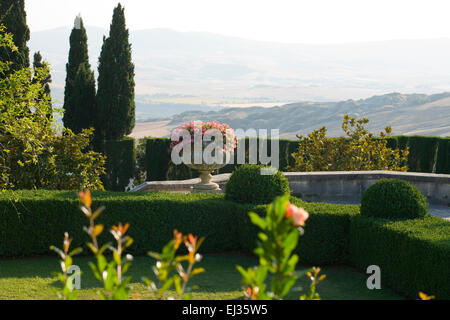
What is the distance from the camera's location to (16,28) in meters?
16.1

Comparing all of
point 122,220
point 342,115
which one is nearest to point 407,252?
point 122,220

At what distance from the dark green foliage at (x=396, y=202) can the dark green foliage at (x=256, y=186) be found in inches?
69.0

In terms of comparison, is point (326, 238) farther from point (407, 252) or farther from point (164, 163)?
point (164, 163)

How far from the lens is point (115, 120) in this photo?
1809 cm

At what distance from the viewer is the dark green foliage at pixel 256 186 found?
9492 millimetres

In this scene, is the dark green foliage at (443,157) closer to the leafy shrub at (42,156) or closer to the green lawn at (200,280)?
the green lawn at (200,280)

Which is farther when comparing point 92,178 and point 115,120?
point 115,120

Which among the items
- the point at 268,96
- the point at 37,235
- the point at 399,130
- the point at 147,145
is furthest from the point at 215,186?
the point at 268,96

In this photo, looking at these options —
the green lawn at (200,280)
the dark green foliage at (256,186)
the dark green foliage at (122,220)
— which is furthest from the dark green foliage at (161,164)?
the green lawn at (200,280)

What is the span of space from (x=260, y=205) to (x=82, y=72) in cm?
1119

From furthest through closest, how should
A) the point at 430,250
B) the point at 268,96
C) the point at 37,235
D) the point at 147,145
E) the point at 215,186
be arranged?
the point at 268,96 < the point at 147,145 < the point at 215,186 < the point at 37,235 < the point at 430,250

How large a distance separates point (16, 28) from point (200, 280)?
11.6 m

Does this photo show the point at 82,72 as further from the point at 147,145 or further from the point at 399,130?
the point at 399,130

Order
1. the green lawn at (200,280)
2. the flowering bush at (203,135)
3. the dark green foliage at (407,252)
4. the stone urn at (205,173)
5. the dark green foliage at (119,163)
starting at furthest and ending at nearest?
the dark green foliage at (119,163) < the stone urn at (205,173) < the flowering bush at (203,135) < the green lawn at (200,280) < the dark green foliage at (407,252)
